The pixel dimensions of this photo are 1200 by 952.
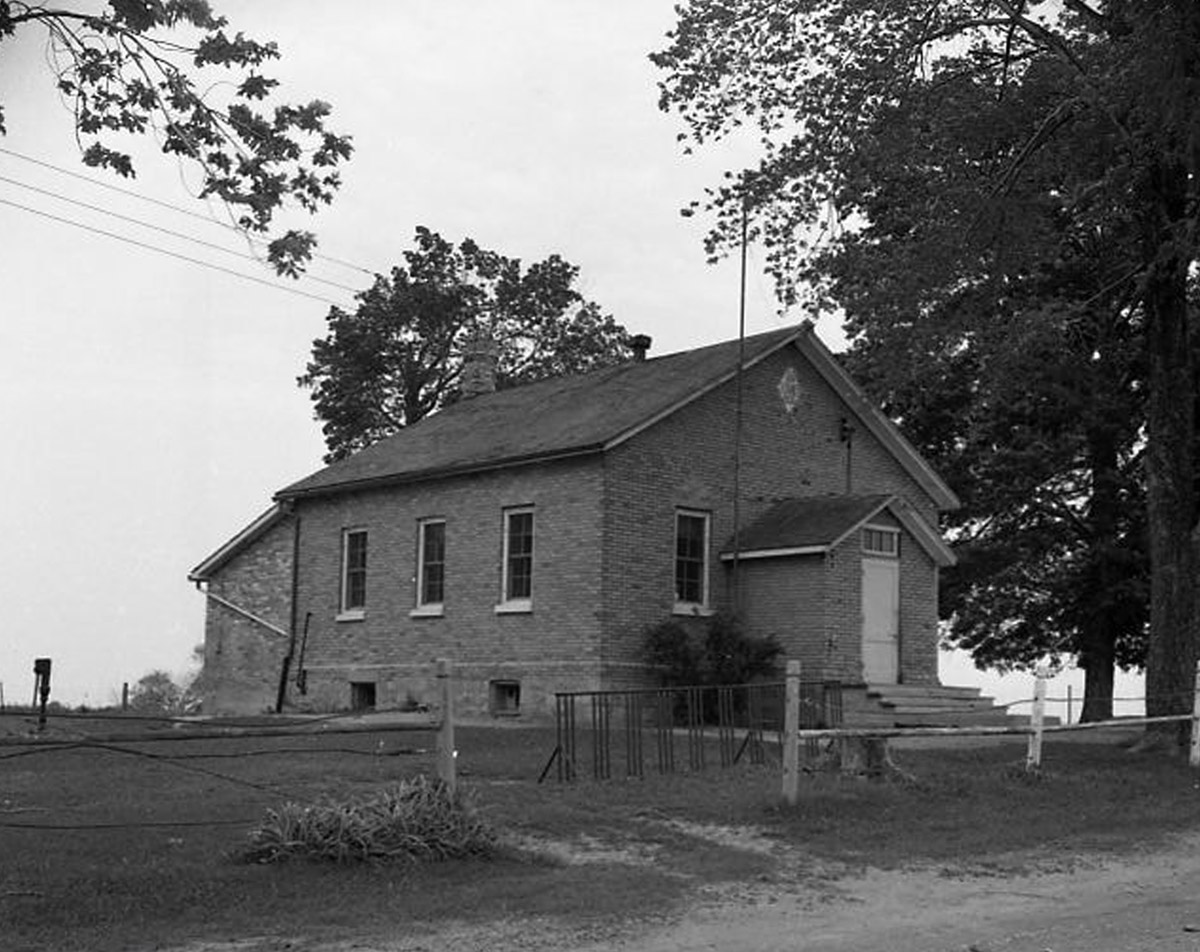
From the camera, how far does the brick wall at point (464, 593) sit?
86.6 feet

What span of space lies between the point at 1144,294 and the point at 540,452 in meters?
10.3

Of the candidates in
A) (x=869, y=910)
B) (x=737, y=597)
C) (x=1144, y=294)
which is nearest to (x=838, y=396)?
(x=737, y=597)

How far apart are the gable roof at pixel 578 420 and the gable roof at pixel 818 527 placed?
1854mm

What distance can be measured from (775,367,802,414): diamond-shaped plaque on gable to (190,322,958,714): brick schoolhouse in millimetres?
55

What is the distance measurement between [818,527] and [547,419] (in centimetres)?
614

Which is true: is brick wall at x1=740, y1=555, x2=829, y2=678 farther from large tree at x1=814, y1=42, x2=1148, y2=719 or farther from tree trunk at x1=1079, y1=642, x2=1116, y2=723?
tree trunk at x1=1079, y1=642, x2=1116, y2=723

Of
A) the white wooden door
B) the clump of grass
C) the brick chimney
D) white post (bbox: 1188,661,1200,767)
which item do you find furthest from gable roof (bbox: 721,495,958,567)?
the clump of grass

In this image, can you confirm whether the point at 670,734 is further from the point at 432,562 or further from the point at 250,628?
the point at 250,628

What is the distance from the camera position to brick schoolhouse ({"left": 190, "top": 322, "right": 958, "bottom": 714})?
1037 inches

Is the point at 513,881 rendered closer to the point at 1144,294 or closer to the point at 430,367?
the point at 1144,294

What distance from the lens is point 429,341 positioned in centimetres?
5169

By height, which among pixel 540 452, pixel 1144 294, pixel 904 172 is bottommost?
pixel 540 452

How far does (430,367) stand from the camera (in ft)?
170

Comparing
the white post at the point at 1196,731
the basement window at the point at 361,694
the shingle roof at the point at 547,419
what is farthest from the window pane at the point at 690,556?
the white post at the point at 1196,731
